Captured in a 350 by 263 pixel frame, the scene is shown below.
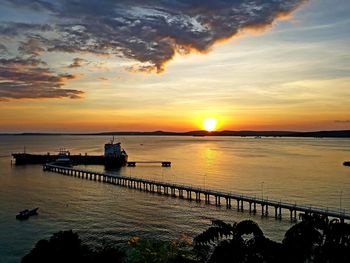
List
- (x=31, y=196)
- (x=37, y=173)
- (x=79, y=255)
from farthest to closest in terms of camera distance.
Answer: (x=37, y=173) → (x=31, y=196) → (x=79, y=255)

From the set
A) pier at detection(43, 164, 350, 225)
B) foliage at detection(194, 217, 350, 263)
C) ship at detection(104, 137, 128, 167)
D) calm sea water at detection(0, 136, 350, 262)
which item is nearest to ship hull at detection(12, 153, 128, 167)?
ship at detection(104, 137, 128, 167)

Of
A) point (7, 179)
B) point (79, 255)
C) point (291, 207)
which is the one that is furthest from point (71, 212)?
point (7, 179)

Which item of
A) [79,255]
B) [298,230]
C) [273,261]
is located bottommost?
[79,255]

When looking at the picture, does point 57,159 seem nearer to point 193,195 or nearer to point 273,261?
point 193,195

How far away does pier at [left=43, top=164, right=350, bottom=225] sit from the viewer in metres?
60.4

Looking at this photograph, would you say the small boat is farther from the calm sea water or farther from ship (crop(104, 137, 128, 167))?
ship (crop(104, 137, 128, 167))

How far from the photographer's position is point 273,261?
1585 centimetres

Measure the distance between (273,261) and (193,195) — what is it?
69.4 meters

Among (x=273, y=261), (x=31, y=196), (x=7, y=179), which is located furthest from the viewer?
(x=7, y=179)

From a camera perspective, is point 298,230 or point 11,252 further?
point 11,252

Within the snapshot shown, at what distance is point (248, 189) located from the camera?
298 ft

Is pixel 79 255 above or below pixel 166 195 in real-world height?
above

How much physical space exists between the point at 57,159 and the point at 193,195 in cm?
8037

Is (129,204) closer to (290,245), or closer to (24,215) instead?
(24,215)
